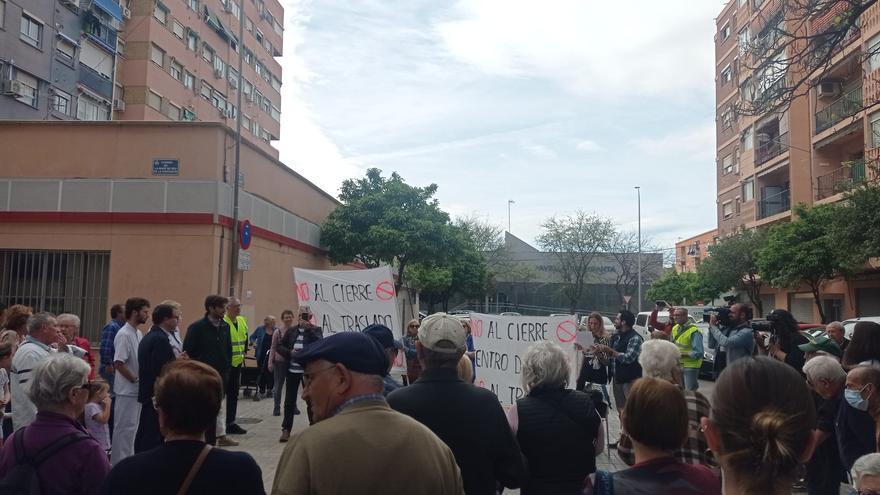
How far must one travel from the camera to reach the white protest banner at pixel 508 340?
7.81 meters

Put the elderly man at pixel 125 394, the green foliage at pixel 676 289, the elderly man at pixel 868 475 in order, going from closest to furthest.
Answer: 1. the elderly man at pixel 868 475
2. the elderly man at pixel 125 394
3. the green foliage at pixel 676 289

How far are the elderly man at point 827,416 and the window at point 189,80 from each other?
Result: 41835 millimetres

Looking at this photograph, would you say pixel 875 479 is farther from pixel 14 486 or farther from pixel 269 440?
pixel 269 440

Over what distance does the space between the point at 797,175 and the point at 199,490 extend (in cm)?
3757

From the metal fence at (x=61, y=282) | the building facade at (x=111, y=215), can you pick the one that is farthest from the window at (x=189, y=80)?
the metal fence at (x=61, y=282)

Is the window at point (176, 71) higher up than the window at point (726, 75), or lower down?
lower down

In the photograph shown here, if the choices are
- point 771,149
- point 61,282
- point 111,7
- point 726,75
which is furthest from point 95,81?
point 726,75

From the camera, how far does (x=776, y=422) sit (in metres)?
1.94

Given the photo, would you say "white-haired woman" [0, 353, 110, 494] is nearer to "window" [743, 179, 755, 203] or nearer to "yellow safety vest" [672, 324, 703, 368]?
"yellow safety vest" [672, 324, 703, 368]

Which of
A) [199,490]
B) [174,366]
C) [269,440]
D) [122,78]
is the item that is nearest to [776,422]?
[199,490]

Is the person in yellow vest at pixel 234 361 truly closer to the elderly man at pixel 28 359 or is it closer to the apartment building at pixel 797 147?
the elderly man at pixel 28 359

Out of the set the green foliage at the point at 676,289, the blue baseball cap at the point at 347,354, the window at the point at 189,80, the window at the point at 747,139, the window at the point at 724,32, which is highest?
the window at the point at 724,32

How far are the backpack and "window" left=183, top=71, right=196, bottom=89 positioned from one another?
4150 cm

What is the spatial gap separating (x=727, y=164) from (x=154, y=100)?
36107mm
